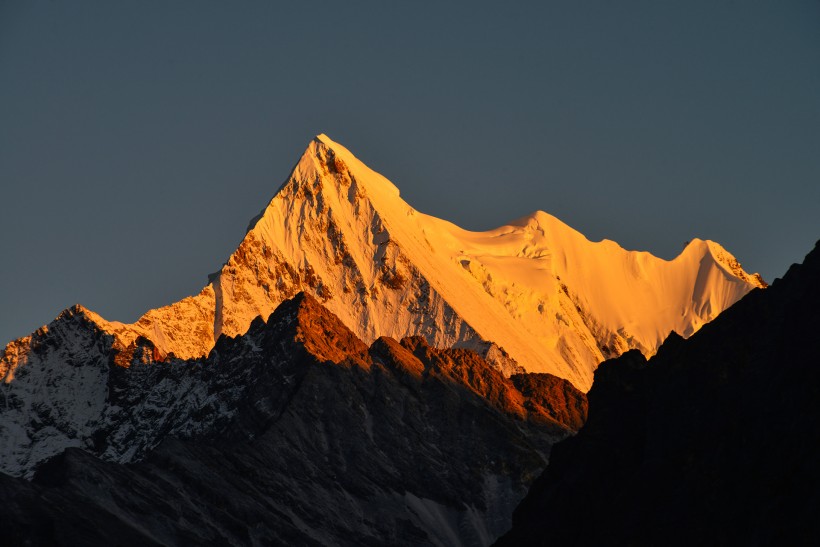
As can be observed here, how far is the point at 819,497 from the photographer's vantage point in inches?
7849

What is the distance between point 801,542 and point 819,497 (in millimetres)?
4880

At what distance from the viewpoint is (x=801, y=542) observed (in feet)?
644
